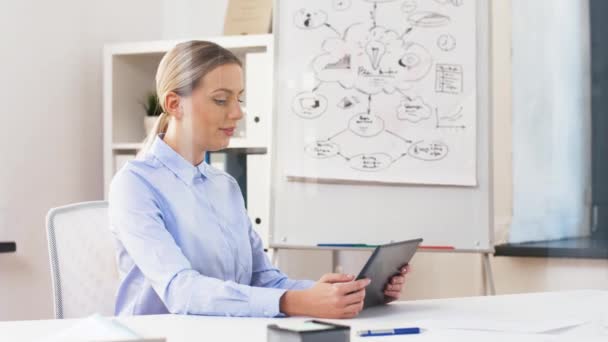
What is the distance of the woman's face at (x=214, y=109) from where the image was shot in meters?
1.76

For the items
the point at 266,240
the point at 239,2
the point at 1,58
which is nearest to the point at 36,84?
the point at 1,58

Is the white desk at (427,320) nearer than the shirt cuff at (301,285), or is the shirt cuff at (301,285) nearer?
the white desk at (427,320)

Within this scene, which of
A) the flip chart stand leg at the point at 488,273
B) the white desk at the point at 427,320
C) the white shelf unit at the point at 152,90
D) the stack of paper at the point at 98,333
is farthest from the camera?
the white shelf unit at the point at 152,90

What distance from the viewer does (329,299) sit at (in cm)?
139

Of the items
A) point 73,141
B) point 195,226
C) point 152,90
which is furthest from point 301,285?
point 152,90

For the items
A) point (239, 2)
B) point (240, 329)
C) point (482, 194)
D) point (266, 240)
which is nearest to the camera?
point (240, 329)

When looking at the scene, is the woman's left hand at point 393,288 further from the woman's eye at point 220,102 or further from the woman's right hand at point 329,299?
→ the woman's eye at point 220,102

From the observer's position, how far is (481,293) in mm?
2865

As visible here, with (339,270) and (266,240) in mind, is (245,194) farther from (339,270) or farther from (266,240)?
(339,270)

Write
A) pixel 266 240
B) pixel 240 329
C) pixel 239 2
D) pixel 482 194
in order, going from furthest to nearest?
pixel 239 2, pixel 266 240, pixel 482 194, pixel 240 329

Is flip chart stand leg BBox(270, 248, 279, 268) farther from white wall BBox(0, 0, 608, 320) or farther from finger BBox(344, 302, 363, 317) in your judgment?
finger BBox(344, 302, 363, 317)

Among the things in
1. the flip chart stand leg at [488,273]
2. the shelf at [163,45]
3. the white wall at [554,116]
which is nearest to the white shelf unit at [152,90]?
the shelf at [163,45]

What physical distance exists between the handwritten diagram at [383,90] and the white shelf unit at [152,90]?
197 millimetres

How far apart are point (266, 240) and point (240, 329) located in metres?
1.50
